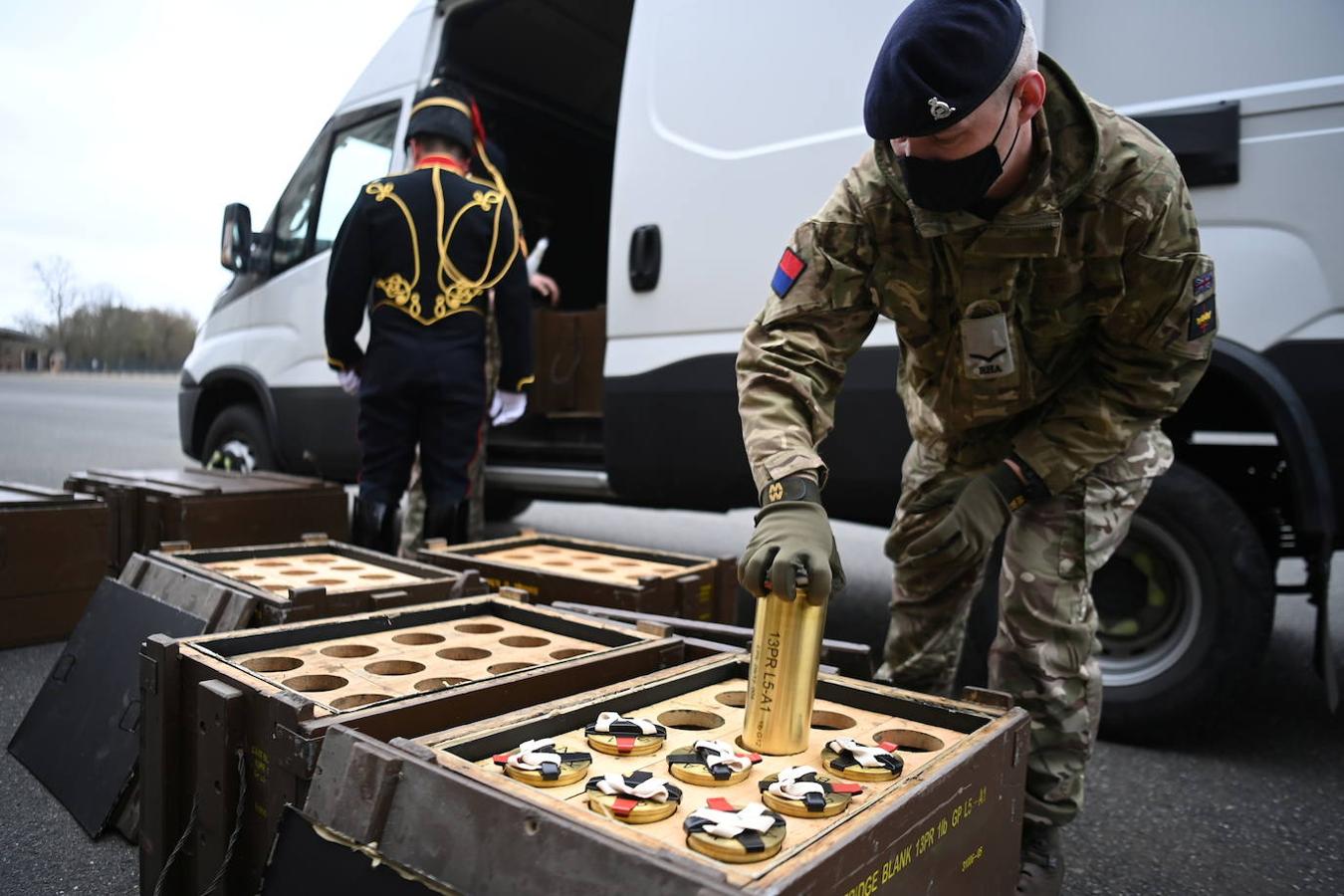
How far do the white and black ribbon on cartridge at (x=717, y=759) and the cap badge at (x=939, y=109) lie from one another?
3.24ft

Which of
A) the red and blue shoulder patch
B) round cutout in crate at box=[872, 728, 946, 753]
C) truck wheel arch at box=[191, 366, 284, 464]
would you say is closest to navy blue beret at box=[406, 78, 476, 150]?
the red and blue shoulder patch

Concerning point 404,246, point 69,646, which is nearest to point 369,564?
point 69,646

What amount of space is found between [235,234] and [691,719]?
403cm

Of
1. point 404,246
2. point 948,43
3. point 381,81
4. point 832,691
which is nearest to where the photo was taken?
point 948,43

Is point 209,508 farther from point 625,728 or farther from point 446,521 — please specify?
point 625,728

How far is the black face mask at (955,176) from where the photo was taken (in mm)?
1558

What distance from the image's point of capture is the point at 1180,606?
2.64 m

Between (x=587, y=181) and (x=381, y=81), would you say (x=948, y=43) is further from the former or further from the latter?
(x=587, y=181)

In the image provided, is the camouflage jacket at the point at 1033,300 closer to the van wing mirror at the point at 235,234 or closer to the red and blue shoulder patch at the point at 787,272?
the red and blue shoulder patch at the point at 787,272

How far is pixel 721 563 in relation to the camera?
109 inches

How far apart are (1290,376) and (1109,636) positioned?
86 cm

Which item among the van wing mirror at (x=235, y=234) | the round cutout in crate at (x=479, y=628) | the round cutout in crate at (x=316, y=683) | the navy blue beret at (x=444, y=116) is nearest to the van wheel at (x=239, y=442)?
the van wing mirror at (x=235, y=234)

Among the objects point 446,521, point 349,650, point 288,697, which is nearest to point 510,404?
point 446,521

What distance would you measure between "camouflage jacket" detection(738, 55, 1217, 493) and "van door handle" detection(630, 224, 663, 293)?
4.95 feet
